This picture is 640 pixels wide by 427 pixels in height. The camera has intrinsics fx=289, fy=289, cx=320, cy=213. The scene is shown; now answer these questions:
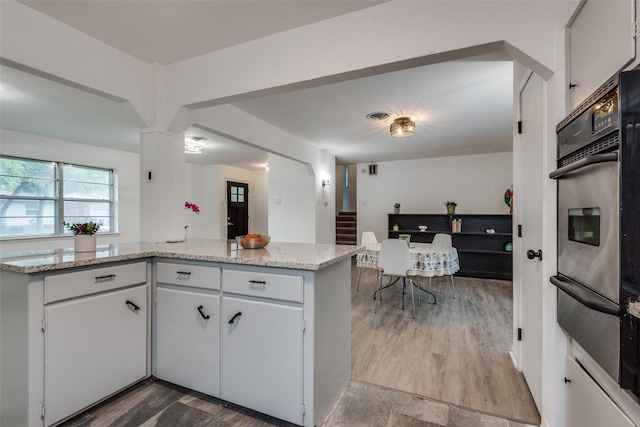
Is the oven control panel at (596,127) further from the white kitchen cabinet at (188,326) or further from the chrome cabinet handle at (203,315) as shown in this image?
the chrome cabinet handle at (203,315)

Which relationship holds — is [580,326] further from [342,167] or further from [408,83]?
[342,167]

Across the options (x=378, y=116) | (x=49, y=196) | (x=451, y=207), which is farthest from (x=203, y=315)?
(x=451, y=207)

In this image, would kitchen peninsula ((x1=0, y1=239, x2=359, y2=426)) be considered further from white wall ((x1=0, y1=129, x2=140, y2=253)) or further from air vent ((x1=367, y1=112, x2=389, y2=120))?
white wall ((x1=0, y1=129, x2=140, y2=253))

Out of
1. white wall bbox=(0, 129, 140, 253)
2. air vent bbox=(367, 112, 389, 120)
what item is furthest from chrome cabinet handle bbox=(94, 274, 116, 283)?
white wall bbox=(0, 129, 140, 253)

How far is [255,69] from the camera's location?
2055mm

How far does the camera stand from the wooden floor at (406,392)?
1576 mm

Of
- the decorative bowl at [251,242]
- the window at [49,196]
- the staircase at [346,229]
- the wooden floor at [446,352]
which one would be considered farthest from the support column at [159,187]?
the staircase at [346,229]

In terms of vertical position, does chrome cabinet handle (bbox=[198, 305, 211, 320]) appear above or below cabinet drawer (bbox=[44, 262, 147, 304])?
below

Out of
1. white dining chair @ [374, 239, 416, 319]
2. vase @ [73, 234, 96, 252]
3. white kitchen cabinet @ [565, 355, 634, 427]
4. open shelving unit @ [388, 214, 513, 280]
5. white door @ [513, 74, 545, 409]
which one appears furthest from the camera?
open shelving unit @ [388, 214, 513, 280]

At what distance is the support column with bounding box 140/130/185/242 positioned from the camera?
2.45 meters

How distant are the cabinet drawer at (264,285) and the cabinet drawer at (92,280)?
640mm

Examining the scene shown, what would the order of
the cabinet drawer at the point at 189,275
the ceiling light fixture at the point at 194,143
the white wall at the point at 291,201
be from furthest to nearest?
the white wall at the point at 291,201, the ceiling light fixture at the point at 194,143, the cabinet drawer at the point at 189,275

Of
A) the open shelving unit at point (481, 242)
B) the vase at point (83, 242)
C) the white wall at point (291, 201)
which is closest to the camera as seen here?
the vase at point (83, 242)

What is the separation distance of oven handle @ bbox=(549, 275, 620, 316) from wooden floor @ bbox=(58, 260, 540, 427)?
0.86m
